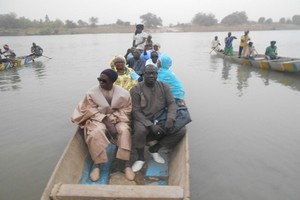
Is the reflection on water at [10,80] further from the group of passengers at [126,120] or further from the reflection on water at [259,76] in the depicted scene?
the reflection on water at [259,76]

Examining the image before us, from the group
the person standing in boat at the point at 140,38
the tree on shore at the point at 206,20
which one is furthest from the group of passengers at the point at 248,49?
the tree on shore at the point at 206,20

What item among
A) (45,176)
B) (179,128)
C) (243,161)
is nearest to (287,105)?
(243,161)

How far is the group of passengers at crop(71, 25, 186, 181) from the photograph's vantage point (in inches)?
131

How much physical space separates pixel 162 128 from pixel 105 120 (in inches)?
28.8

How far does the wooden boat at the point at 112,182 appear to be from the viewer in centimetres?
245

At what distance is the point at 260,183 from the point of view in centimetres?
365

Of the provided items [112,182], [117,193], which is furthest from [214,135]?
[117,193]

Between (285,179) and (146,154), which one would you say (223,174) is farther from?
(146,154)

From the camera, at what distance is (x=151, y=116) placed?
3738 mm

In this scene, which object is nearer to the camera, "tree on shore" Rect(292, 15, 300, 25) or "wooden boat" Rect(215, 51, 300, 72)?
"wooden boat" Rect(215, 51, 300, 72)

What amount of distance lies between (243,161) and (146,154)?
1506mm

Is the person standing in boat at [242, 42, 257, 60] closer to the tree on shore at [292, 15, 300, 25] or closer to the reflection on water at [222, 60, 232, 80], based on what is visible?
the reflection on water at [222, 60, 232, 80]

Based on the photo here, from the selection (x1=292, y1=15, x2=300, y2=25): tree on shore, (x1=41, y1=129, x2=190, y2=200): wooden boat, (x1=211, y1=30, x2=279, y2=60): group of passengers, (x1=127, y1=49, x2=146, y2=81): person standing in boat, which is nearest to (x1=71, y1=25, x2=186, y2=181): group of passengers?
(x1=41, y1=129, x2=190, y2=200): wooden boat

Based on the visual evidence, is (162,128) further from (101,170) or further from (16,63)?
(16,63)
